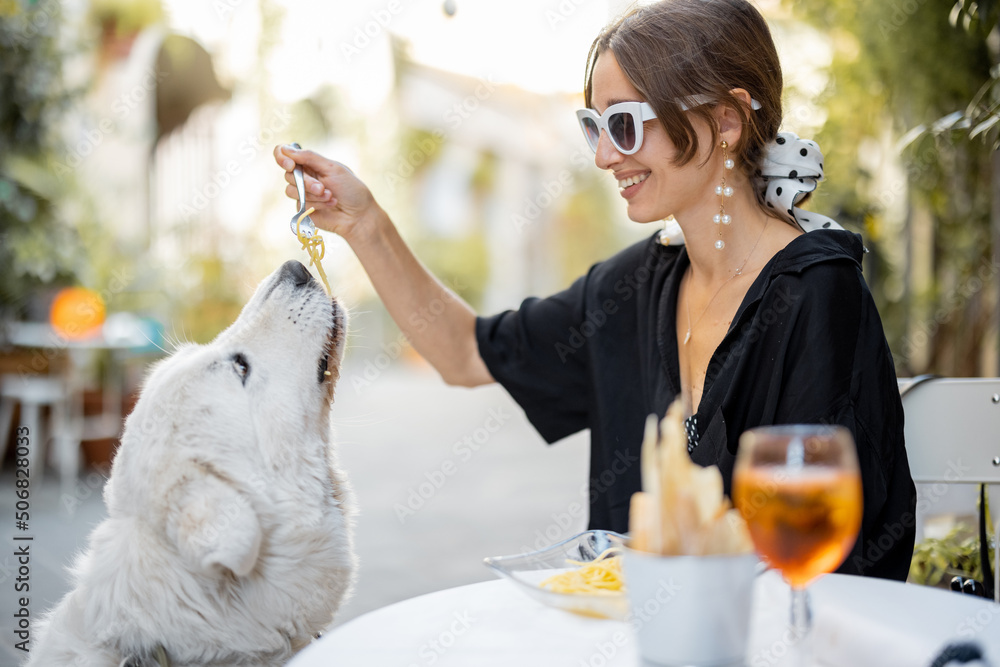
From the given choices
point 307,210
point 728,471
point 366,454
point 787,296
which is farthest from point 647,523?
point 366,454

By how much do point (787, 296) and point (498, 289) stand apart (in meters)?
18.8

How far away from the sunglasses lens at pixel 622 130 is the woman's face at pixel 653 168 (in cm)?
3

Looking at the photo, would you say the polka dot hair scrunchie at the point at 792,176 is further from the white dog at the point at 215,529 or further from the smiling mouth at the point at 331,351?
the white dog at the point at 215,529

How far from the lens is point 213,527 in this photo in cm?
129

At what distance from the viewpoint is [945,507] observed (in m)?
3.43

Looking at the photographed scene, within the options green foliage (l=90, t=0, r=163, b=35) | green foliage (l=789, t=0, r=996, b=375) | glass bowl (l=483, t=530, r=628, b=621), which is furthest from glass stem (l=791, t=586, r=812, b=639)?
green foliage (l=90, t=0, r=163, b=35)

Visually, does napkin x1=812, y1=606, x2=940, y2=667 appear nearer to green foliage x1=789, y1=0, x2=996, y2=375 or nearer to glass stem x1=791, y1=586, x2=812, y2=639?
glass stem x1=791, y1=586, x2=812, y2=639

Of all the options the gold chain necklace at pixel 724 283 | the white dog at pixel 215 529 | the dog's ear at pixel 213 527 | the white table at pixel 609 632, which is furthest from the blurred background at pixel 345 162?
the white table at pixel 609 632

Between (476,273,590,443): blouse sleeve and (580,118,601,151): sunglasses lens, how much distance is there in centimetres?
44

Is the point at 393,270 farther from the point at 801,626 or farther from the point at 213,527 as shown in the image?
the point at 801,626

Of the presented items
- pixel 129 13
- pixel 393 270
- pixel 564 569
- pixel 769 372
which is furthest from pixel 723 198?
pixel 129 13

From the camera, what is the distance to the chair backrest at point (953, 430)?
1.93m

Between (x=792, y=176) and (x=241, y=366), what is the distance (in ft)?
4.88

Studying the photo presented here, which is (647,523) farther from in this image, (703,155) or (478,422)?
(478,422)
